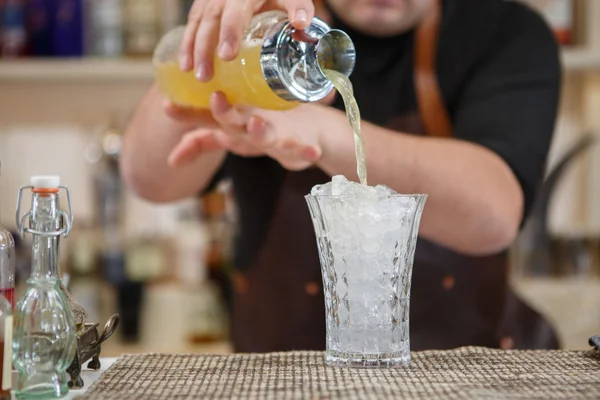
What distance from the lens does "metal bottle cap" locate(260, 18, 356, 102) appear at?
3.20ft

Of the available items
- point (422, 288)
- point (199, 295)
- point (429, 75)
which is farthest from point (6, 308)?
point (199, 295)

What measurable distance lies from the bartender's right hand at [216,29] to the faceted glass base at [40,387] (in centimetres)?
45

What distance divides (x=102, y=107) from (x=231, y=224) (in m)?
0.65

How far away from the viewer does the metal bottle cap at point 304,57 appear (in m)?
0.98

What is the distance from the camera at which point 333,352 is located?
931 millimetres

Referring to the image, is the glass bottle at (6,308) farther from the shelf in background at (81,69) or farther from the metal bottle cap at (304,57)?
the shelf in background at (81,69)

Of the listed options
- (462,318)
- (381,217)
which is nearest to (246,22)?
(381,217)

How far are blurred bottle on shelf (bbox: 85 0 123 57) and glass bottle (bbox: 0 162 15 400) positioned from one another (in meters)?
1.97

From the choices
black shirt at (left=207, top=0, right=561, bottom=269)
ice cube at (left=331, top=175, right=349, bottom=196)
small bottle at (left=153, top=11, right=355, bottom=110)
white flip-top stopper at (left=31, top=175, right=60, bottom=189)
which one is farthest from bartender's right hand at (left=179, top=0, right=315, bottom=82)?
black shirt at (left=207, top=0, right=561, bottom=269)

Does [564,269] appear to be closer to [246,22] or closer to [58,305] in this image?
[246,22]

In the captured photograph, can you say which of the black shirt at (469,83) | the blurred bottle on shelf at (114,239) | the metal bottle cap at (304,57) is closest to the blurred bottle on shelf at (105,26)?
the blurred bottle on shelf at (114,239)

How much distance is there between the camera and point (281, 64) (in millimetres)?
985

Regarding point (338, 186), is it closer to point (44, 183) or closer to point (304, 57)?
point (304, 57)

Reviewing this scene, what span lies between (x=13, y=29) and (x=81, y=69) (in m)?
0.27
